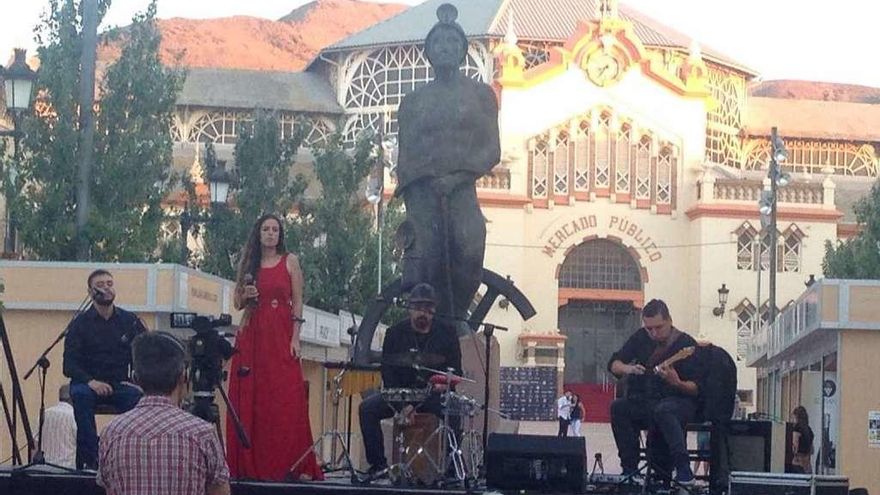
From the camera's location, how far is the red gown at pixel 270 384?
11.3 meters

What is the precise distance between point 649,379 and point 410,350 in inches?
58.9

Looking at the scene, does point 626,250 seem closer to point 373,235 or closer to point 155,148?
point 373,235

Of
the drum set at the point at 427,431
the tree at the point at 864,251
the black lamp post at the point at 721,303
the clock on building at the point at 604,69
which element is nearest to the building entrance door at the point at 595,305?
the black lamp post at the point at 721,303

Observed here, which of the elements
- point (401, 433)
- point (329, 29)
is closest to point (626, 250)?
point (401, 433)

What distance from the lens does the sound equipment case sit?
9867mm

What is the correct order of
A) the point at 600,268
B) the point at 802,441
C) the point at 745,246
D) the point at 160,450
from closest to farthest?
the point at 160,450 → the point at 802,441 → the point at 745,246 → the point at 600,268

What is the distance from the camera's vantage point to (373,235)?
40656 millimetres

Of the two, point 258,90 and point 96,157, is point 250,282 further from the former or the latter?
point 258,90

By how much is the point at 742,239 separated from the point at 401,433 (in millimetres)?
52723

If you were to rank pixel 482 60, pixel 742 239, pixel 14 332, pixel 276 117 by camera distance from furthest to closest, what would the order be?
pixel 482 60 → pixel 742 239 → pixel 276 117 → pixel 14 332

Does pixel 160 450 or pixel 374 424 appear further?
pixel 374 424

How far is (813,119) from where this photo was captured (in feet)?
259

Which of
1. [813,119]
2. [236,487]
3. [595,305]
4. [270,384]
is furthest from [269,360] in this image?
[813,119]

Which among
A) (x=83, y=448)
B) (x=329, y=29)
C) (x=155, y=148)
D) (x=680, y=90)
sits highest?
(x=329, y=29)
